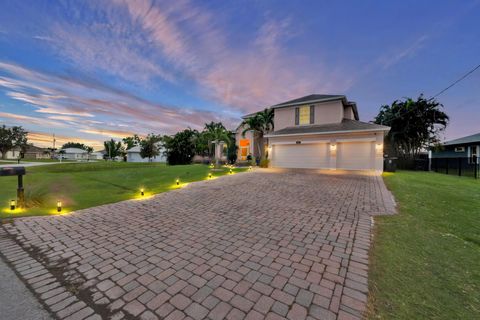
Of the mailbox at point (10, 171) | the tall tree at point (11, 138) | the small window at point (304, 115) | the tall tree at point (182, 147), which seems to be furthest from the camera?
the tall tree at point (11, 138)

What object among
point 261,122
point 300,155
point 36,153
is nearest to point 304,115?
point 300,155

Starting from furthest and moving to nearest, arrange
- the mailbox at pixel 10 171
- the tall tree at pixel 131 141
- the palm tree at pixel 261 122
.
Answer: the tall tree at pixel 131 141, the palm tree at pixel 261 122, the mailbox at pixel 10 171

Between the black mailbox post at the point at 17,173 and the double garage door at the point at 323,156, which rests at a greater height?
the double garage door at the point at 323,156

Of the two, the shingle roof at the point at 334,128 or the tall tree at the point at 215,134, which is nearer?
the shingle roof at the point at 334,128

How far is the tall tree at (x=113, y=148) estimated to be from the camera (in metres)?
61.0

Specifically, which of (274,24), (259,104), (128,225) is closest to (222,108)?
(259,104)

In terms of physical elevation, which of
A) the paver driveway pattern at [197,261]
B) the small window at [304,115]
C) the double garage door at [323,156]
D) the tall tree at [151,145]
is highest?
the small window at [304,115]

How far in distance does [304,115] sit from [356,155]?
6.24 m

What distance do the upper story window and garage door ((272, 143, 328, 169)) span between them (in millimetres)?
3078

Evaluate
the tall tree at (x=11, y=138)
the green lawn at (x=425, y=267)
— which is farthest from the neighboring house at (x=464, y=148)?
the tall tree at (x=11, y=138)

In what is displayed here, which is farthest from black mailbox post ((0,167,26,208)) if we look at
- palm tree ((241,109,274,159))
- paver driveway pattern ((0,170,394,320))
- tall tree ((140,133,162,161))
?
tall tree ((140,133,162,161))

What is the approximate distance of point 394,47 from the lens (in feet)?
44.9

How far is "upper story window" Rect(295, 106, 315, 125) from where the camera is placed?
60.3 feet

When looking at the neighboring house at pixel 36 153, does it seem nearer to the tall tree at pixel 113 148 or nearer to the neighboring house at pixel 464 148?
the tall tree at pixel 113 148
